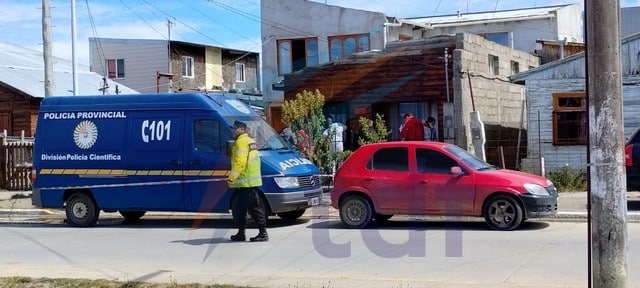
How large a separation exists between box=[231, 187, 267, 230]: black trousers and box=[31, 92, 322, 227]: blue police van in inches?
62.8

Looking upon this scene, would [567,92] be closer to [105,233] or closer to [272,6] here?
[105,233]

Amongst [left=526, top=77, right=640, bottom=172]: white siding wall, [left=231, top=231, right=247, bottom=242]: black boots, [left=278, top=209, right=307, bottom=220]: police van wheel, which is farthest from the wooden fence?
[left=526, top=77, right=640, bottom=172]: white siding wall

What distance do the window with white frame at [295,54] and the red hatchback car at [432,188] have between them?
18.0 meters

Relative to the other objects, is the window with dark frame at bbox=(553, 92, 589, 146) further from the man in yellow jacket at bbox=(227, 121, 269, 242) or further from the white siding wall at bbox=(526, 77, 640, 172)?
the man in yellow jacket at bbox=(227, 121, 269, 242)

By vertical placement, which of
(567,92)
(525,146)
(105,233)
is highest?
(567,92)

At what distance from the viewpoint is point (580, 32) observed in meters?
37.0

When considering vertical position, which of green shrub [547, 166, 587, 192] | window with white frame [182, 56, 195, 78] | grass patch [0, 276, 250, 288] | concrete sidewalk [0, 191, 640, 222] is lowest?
grass patch [0, 276, 250, 288]

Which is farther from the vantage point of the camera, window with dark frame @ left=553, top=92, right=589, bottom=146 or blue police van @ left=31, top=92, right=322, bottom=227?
window with dark frame @ left=553, top=92, right=589, bottom=146

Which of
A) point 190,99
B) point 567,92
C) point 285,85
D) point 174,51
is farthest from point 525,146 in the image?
point 174,51

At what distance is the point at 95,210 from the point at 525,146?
38.2ft

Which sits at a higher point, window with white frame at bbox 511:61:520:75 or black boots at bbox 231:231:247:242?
window with white frame at bbox 511:61:520:75

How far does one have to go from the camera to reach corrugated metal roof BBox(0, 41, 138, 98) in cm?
3152

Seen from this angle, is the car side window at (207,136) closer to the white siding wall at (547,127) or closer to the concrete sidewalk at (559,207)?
the concrete sidewalk at (559,207)

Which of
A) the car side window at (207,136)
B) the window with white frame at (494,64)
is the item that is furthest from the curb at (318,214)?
the window with white frame at (494,64)
